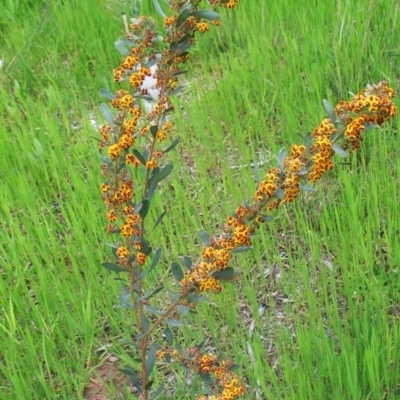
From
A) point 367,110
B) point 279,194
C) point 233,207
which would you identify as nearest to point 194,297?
point 279,194

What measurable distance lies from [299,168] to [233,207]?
1.06 meters

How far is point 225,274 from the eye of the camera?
4.41 ft

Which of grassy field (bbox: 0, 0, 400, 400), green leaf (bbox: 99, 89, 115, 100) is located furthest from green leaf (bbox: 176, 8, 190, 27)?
grassy field (bbox: 0, 0, 400, 400)

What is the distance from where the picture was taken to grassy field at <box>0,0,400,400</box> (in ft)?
5.74

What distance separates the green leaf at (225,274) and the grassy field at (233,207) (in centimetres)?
40

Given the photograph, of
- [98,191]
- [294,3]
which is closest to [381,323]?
[98,191]

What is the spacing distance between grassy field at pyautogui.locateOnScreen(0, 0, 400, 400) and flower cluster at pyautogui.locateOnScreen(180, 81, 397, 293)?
0.17 m

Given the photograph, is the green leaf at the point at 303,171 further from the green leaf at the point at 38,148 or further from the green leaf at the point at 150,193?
the green leaf at the point at 38,148

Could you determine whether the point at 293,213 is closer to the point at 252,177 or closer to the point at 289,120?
the point at 252,177

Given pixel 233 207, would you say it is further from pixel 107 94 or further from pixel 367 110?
pixel 367 110

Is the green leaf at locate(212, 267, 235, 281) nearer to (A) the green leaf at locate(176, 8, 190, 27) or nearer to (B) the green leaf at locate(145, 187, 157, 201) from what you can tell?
(B) the green leaf at locate(145, 187, 157, 201)

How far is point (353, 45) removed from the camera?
2.65 meters

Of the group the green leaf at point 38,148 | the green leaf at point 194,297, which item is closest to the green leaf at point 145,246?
the green leaf at point 194,297

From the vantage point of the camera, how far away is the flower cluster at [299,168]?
48.4 inches
